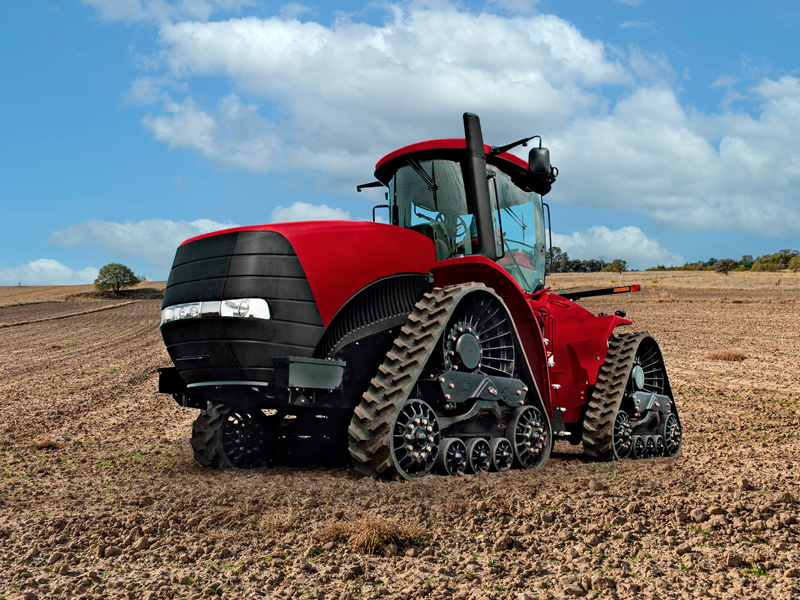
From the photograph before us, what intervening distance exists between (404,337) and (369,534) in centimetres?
192

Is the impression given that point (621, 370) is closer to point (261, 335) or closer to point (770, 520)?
point (770, 520)

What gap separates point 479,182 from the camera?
19.7 ft

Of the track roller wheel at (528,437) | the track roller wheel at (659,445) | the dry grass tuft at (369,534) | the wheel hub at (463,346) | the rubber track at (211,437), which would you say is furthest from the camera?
the track roller wheel at (659,445)

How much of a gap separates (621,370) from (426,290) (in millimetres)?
3122

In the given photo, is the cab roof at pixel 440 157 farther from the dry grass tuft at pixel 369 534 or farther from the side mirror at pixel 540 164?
the dry grass tuft at pixel 369 534

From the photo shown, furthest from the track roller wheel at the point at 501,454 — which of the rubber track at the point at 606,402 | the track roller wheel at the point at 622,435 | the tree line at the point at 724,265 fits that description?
the tree line at the point at 724,265

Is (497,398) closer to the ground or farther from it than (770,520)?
farther from it

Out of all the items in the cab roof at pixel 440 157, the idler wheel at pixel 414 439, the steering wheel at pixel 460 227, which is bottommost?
the idler wheel at pixel 414 439

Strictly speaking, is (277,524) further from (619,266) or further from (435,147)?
(619,266)

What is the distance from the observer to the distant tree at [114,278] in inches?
2908

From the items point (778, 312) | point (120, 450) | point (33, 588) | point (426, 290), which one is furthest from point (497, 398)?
point (778, 312)

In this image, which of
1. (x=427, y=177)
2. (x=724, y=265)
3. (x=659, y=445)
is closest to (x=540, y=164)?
(x=427, y=177)

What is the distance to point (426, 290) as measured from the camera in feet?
18.8

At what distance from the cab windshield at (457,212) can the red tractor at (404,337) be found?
2cm
